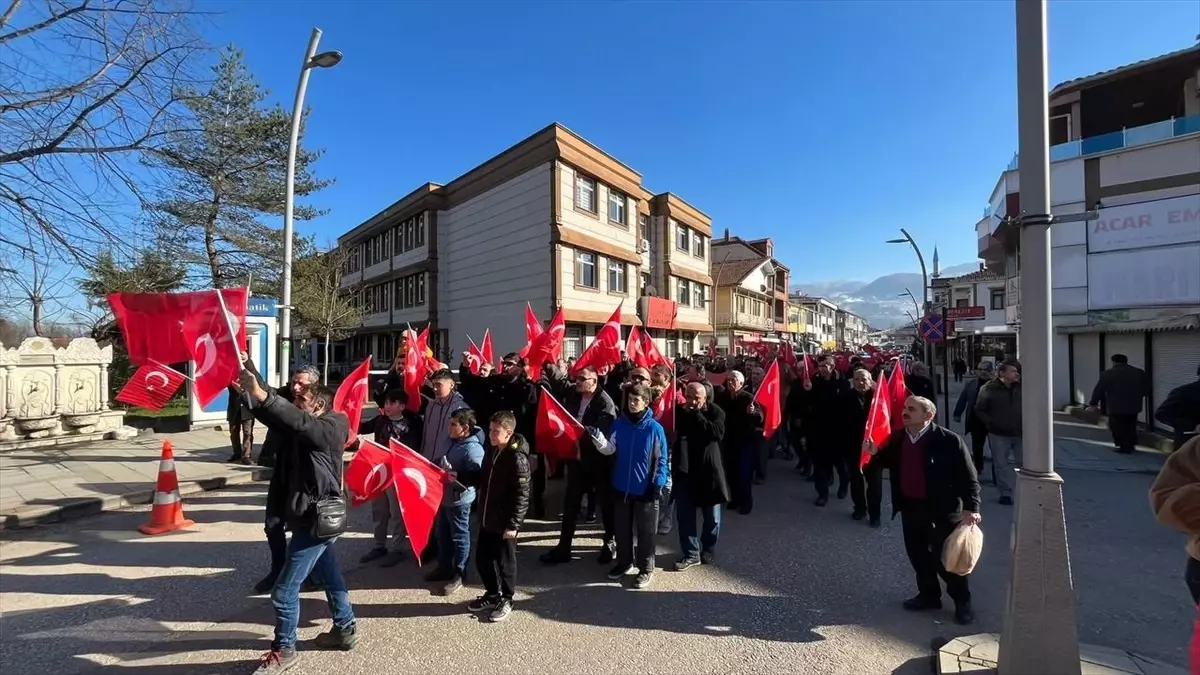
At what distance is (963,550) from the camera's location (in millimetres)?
3686

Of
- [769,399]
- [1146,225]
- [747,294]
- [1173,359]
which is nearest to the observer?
[769,399]

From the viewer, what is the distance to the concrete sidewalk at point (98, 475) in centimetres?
695

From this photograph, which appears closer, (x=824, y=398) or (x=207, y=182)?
(x=207, y=182)

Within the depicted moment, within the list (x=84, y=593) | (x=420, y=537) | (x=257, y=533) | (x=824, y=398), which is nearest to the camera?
(x=420, y=537)

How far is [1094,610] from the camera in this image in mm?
4254

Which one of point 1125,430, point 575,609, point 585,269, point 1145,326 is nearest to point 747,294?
point 585,269

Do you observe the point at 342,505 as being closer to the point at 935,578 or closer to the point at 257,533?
the point at 257,533

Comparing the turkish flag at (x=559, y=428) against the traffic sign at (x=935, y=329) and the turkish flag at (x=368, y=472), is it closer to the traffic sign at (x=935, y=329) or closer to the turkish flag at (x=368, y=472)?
the turkish flag at (x=368, y=472)

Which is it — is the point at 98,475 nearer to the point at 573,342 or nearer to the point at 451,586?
the point at 451,586

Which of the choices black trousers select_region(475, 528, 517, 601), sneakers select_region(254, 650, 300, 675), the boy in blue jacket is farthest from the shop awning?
sneakers select_region(254, 650, 300, 675)

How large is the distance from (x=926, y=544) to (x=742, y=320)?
3926 cm

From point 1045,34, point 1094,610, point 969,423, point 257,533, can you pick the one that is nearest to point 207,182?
point 257,533

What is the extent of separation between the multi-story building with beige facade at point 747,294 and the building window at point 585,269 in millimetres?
13916

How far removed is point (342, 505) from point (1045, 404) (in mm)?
4390
